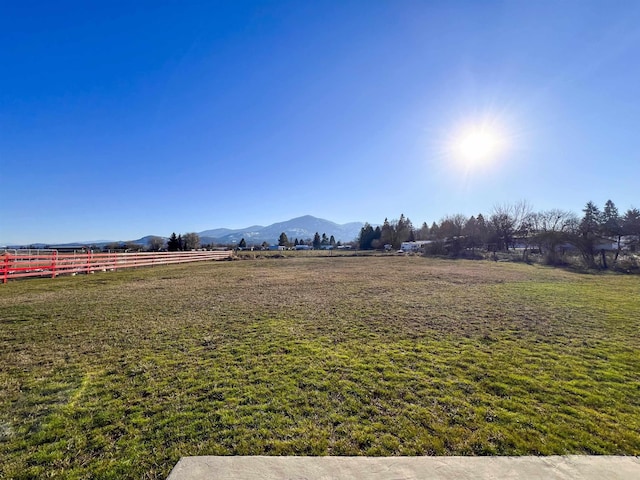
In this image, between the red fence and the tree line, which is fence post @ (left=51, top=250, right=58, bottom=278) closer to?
the red fence

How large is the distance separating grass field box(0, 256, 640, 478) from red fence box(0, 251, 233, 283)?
7.98 m

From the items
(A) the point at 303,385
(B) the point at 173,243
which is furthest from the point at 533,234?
(B) the point at 173,243

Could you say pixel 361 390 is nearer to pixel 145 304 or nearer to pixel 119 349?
pixel 119 349

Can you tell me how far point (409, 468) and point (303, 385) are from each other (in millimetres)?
1702

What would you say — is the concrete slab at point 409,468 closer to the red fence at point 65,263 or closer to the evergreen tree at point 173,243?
the red fence at point 65,263

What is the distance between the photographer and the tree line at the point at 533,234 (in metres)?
24.6

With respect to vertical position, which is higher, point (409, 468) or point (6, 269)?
point (6, 269)

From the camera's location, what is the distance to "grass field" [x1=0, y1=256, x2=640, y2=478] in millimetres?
2418

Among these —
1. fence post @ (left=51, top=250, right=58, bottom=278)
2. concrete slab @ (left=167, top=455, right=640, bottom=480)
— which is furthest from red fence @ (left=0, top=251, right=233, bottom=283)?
concrete slab @ (left=167, top=455, right=640, bottom=480)

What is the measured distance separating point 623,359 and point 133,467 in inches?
271

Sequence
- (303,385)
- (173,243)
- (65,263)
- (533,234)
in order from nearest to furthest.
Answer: (303,385) → (65,263) → (533,234) → (173,243)

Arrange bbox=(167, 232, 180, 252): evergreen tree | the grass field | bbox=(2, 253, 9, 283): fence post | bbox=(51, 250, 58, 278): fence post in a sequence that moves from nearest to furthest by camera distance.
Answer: the grass field < bbox=(2, 253, 9, 283): fence post < bbox=(51, 250, 58, 278): fence post < bbox=(167, 232, 180, 252): evergreen tree

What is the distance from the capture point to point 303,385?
11.6 feet

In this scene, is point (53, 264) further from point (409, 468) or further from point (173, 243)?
point (173, 243)
